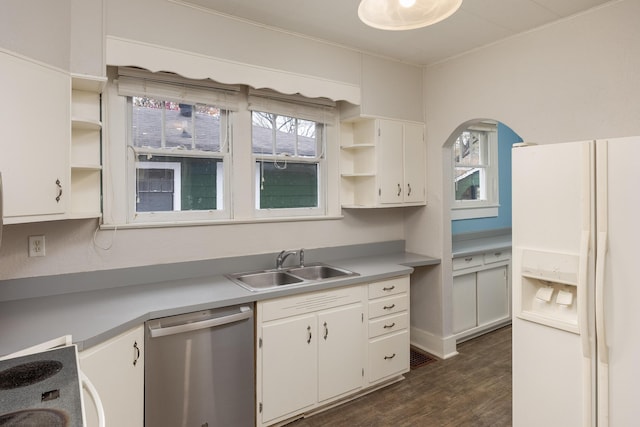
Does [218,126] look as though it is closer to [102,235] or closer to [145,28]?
[145,28]

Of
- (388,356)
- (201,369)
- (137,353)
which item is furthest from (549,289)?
(137,353)

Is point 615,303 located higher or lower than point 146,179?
lower

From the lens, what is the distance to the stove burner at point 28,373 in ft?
3.54

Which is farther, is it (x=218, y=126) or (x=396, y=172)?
(x=396, y=172)

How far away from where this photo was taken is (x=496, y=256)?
3920 mm

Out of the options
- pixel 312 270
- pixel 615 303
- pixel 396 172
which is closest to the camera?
pixel 615 303

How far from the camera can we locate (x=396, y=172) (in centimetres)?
322

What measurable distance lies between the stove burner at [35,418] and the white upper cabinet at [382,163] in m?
2.56

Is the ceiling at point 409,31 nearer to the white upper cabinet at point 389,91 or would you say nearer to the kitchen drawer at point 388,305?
the white upper cabinet at point 389,91

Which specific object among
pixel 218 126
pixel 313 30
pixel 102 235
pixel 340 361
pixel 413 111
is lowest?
pixel 340 361

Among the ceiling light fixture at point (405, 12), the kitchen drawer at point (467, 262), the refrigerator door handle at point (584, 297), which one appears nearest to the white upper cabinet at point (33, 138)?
the ceiling light fixture at point (405, 12)

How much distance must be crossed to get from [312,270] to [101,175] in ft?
5.39

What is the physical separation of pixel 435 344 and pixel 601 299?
1.98 meters

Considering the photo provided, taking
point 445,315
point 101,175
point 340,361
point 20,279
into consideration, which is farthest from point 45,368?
point 445,315
